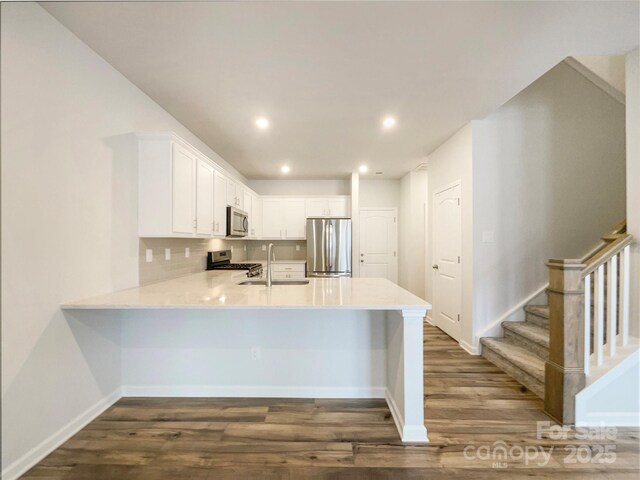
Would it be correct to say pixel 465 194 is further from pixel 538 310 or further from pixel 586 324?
pixel 586 324

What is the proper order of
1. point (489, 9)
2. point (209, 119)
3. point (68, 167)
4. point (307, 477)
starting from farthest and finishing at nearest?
1. point (209, 119)
2. point (68, 167)
3. point (489, 9)
4. point (307, 477)

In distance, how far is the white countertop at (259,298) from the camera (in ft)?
5.62

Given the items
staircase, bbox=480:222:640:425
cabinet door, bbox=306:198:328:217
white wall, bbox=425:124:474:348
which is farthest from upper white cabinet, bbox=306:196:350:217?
staircase, bbox=480:222:640:425

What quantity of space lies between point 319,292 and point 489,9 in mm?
2017

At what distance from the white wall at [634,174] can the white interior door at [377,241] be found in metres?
4.11

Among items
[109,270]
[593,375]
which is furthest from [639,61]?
[109,270]

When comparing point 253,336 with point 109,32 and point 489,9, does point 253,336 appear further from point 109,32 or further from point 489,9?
point 489,9

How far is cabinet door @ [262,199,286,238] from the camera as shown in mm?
5711

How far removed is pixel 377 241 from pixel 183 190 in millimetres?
4365

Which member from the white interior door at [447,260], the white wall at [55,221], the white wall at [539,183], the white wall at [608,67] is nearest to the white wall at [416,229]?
the white interior door at [447,260]

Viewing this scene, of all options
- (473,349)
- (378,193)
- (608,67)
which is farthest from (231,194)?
(608,67)

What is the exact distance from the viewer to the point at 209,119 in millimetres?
3062

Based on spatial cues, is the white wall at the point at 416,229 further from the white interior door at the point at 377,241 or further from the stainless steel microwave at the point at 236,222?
the stainless steel microwave at the point at 236,222

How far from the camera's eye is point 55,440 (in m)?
1.72
